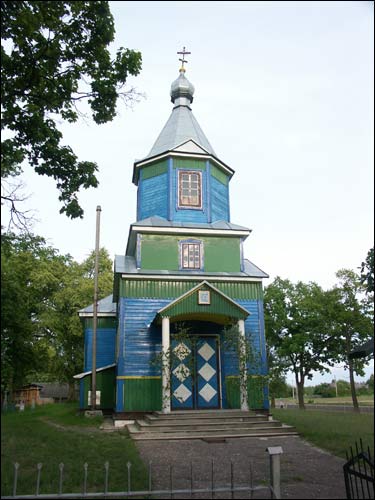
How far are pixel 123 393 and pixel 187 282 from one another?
4.56 m

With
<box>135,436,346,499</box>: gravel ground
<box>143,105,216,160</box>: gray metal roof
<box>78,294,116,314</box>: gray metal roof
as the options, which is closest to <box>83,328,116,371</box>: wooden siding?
<box>78,294,116,314</box>: gray metal roof

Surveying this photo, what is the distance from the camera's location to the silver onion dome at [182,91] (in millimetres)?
24203

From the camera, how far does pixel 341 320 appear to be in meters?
28.2

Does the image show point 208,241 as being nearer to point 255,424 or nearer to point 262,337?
point 262,337

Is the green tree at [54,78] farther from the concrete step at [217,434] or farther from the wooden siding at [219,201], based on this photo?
the wooden siding at [219,201]

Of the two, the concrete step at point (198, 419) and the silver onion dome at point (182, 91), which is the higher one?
the silver onion dome at point (182, 91)

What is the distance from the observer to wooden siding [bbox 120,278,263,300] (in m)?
17.3

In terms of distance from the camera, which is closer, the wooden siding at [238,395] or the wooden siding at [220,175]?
the wooden siding at [238,395]

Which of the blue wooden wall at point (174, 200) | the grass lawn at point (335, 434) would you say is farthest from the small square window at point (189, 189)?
the grass lawn at point (335, 434)

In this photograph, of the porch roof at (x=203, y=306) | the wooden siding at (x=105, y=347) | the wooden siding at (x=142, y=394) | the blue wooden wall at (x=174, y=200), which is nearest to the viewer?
the porch roof at (x=203, y=306)

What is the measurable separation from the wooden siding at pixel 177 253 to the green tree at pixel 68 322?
1555 cm

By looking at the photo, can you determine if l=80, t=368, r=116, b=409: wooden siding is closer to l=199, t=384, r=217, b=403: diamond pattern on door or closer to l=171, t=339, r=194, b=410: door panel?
l=171, t=339, r=194, b=410: door panel

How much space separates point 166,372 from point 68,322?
63.9 feet

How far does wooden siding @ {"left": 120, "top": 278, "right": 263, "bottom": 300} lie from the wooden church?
4 cm
